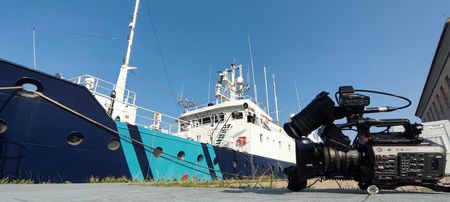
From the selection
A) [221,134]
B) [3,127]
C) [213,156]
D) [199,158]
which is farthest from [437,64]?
[3,127]

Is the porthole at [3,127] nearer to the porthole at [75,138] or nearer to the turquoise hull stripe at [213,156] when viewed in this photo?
the porthole at [75,138]

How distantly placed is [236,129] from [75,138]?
363 inches

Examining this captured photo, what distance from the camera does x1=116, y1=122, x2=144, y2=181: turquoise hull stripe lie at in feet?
24.9

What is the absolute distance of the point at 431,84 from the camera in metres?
27.7

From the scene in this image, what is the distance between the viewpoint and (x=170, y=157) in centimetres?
903

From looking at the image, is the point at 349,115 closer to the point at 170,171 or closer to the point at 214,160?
the point at 170,171

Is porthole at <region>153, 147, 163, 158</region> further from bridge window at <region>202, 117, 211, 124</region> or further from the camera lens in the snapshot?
bridge window at <region>202, 117, 211, 124</region>

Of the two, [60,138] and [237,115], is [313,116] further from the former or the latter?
[237,115]

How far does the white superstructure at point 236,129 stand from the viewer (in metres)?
14.2

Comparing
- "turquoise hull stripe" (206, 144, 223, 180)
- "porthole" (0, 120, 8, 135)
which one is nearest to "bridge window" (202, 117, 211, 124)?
"turquoise hull stripe" (206, 144, 223, 180)

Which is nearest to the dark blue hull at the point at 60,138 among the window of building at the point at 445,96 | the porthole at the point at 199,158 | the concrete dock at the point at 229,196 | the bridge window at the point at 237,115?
the porthole at the point at 199,158

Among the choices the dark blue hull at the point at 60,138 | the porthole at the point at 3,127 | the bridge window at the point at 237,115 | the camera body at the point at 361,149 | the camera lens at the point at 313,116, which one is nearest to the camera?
the camera body at the point at 361,149

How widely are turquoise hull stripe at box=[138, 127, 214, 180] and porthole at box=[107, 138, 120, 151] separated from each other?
916mm

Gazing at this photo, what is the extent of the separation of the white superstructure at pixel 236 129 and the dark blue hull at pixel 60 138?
14.4ft
